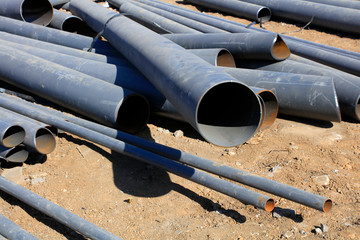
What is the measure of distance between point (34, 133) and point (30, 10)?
4.66m

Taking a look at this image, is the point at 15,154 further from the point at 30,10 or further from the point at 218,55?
the point at 30,10

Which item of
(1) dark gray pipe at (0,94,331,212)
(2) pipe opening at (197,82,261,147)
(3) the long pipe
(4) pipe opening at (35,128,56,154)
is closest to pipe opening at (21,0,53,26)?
(1) dark gray pipe at (0,94,331,212)

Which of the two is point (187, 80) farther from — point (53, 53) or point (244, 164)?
point (53, 53)

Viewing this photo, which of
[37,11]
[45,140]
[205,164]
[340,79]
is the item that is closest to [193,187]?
[205,164]

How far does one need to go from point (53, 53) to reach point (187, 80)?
3389 millimetres

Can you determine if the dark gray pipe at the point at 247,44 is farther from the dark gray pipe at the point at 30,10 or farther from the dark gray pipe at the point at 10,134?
the dark gray pipe at the point at 30,10

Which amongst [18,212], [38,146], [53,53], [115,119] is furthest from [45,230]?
[53,53]

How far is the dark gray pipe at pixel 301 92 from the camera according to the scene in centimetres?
510

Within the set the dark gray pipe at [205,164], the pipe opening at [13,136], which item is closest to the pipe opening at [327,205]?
the dark gray pipe at [205,164]

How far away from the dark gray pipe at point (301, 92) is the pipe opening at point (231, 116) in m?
1.40

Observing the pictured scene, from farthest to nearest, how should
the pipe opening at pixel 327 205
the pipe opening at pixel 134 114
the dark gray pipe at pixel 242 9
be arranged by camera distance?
the dark gray pipe at pixel 242 9, the pipe opening at pixel 134 114, the pipe opening at pixel 327 205

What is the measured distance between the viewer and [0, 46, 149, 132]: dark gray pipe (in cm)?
499

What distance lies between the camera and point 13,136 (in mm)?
4422

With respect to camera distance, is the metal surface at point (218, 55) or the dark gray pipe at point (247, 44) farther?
the dark gray pipe at point (247, 44)
